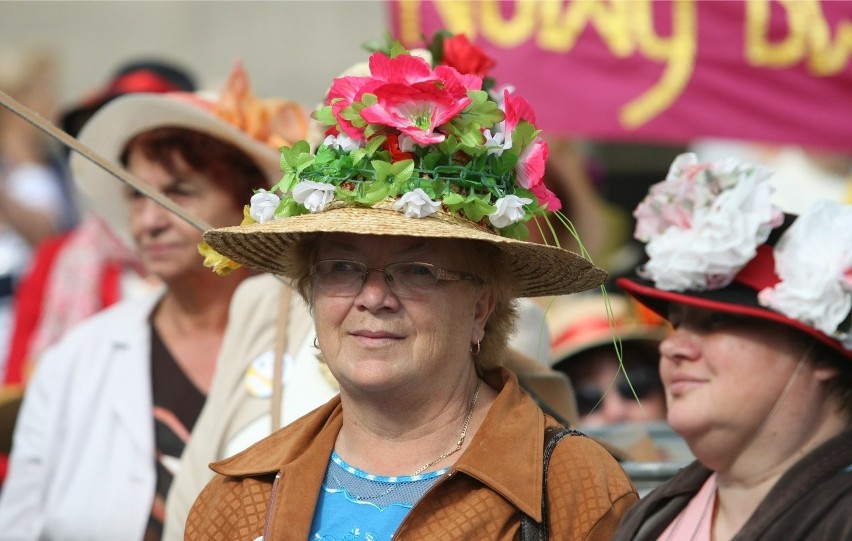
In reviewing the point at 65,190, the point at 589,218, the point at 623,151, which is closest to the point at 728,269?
the point at 589,218

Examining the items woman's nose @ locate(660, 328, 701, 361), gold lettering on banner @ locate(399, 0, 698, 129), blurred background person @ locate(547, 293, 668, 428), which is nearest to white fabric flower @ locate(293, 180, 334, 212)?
woman's nose @ locate(660, 328, 701, 361)

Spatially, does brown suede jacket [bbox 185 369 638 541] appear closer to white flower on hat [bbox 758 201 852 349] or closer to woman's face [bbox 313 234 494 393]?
woman's face [bbox 313 234 494 393]

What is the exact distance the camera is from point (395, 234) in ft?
9.07

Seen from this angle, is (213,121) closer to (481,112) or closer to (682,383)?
(481,112)

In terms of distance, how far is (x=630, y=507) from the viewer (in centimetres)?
285

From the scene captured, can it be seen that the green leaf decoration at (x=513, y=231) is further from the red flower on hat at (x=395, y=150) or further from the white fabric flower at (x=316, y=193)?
the white fabric flower at (x=316, y=193)

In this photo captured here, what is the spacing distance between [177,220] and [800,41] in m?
2.65

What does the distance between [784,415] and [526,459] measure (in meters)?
0.58

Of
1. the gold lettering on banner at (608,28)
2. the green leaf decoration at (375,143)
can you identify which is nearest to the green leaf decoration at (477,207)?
the green leaf decoration at (375,143)

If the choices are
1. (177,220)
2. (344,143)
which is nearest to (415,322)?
(344,143)

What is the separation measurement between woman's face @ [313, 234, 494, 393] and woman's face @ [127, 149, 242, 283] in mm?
1811

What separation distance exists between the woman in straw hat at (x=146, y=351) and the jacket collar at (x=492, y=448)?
1.46 metres

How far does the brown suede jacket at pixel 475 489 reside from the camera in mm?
2764

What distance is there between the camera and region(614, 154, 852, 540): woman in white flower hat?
2.44 m
